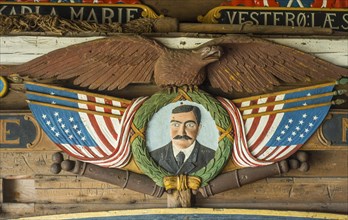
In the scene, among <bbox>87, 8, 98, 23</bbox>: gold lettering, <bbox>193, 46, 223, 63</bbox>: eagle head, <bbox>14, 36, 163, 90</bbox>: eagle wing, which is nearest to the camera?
<bbox>193, 46, 223, 63</bbox>: eagle head

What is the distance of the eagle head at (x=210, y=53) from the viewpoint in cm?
311

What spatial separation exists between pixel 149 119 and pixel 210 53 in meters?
0.46

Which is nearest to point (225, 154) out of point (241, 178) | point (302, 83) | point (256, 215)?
point (241, 178)

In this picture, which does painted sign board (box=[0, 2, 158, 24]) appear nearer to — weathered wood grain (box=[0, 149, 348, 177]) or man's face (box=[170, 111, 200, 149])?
man's face (box=[170, 111, 200, 149])

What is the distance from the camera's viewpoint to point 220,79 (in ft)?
10.6

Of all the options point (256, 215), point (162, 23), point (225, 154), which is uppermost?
point (162, 23)

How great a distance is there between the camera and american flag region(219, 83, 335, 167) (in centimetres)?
318

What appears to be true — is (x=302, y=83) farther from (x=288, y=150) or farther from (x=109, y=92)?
(x=109, y=92)

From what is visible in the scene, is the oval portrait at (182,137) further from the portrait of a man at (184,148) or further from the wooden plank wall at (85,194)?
the wooden plank wall at (85,194)

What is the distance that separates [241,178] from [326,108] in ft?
1.91

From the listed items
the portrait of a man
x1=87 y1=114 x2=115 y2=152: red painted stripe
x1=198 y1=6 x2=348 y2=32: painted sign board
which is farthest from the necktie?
x1=198 y1=6 x2=348 y2=32: painted sign board

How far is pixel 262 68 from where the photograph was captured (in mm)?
3236

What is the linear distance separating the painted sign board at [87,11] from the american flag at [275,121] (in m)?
0.68

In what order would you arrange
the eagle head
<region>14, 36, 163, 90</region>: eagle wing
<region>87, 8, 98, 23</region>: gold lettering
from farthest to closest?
<region>87, 8, 98, 23</region>: gold lettering, <region>14, 36, 163, 90</region>: eagle wing, the eagle head
